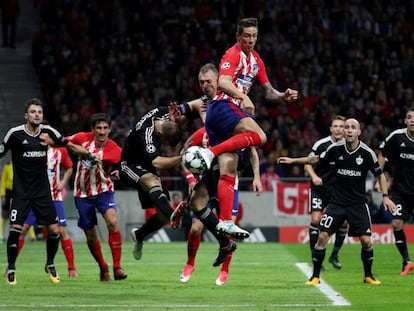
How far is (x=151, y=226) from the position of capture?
14.4 meters


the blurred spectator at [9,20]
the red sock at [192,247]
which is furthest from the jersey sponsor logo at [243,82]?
the blurred spectator at [9,20]

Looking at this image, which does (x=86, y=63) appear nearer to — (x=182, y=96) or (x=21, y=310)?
(x=182, y=96)

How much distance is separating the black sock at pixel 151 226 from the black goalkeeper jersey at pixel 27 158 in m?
1.59

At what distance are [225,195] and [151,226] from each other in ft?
6.90

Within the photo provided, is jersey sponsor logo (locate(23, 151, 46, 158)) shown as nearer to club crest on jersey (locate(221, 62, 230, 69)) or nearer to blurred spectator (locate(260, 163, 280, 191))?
club crest on jersey (locate(221, 62, 230, 69))

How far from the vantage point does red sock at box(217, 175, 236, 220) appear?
12.5 metres

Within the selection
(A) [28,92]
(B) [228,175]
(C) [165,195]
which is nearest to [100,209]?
(C) [165,195]

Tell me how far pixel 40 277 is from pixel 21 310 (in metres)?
4.95

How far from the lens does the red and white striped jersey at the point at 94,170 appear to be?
52.6ft

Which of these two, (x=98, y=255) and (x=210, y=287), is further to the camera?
(x=98, y=255)

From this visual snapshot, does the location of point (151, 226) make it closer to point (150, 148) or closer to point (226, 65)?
point (150, 148)

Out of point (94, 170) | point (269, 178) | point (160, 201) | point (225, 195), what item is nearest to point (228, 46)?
point (269, 178)

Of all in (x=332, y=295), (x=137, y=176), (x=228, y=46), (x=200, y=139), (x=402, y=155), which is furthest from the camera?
(x=228, y=46)

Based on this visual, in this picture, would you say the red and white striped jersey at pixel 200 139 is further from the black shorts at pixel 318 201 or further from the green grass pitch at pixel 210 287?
the black shorts at pixel 318 201
